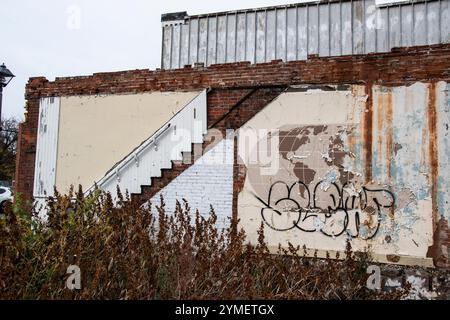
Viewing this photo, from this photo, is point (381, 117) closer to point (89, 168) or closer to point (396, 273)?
point (396, 273)

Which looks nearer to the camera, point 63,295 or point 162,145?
point 63,295

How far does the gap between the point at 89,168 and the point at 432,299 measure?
683 cm

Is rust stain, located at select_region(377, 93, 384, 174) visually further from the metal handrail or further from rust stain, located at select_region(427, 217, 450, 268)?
the metal handrail

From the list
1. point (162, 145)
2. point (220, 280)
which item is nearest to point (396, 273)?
point (220, 280)

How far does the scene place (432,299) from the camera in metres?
5.81

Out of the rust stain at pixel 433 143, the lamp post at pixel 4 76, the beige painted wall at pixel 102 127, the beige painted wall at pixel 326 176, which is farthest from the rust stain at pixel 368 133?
the lamp post at pixel 4 76

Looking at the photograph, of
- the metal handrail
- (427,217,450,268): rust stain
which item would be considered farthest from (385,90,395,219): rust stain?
the metal handrail

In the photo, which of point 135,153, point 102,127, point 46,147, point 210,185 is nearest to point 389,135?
point 210,185

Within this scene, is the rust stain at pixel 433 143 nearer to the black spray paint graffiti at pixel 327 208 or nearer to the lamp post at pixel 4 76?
the black spray paint graffiti at pixel 327 208

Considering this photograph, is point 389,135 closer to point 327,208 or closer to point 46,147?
point 327,208

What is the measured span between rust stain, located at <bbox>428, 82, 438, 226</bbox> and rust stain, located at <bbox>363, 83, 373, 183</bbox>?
871mm

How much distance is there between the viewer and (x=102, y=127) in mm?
8391

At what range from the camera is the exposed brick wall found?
20.7 feet

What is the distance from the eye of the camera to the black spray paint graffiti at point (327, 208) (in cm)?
631
